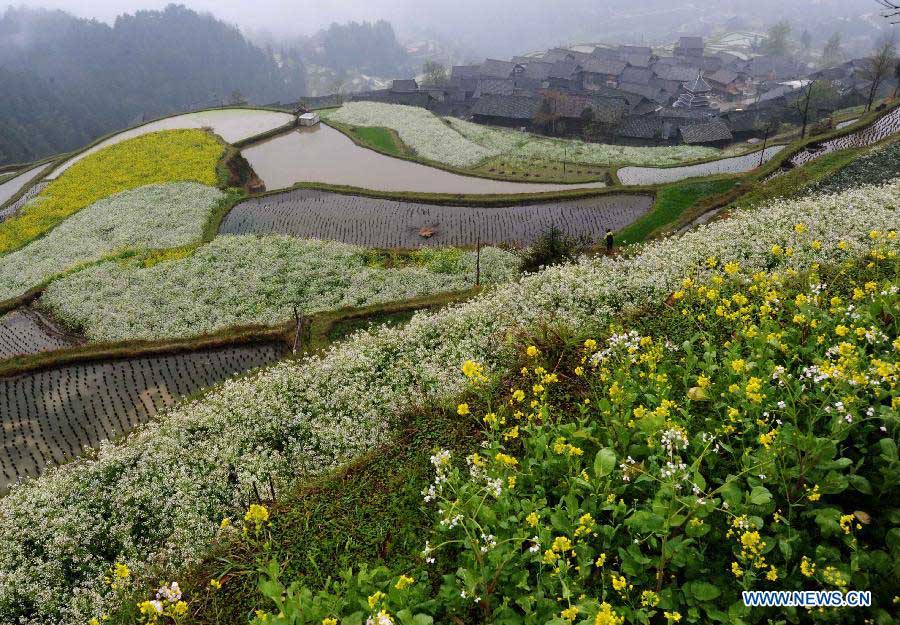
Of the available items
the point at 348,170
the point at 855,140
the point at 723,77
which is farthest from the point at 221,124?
the point at 723,77

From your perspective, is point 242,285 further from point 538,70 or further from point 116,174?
point 538,70

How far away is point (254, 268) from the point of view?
24.0 m

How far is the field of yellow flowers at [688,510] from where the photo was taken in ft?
15.0

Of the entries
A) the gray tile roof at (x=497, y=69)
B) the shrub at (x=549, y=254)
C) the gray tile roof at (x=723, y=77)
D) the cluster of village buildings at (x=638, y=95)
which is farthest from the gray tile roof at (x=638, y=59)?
the shrub at (x=549, y=254)

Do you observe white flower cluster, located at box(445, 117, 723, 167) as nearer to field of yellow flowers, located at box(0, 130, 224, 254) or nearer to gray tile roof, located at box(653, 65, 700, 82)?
field of yellow flowers, located at box(0, 130, 224, 254)

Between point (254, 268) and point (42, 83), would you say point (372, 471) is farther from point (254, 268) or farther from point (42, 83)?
point (42, 83)

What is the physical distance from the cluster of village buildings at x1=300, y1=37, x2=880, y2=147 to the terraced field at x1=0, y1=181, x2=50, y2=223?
46799 millimetres

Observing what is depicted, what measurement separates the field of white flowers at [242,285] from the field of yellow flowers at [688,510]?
41.7 feet

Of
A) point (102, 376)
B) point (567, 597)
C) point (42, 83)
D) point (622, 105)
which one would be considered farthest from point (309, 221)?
point (42, 83)

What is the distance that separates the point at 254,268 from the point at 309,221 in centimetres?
682

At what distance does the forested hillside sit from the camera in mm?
119375

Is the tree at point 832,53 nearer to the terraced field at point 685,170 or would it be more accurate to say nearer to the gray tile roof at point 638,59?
the gray tile roof at point 638,59

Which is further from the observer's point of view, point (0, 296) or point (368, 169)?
point (368, 169)

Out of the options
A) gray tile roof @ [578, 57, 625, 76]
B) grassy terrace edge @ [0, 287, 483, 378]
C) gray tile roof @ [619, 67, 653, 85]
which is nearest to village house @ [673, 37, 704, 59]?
gray tile roof @ [578, 57, 625, 76]
